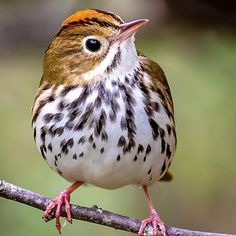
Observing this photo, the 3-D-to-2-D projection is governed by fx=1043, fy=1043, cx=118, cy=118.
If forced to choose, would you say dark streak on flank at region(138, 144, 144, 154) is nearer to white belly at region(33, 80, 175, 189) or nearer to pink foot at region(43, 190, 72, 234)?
white belly at region(33, 80, 175, 189)

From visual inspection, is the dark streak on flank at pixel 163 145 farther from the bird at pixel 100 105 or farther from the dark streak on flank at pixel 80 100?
the dark streak on flank at pixel 80 100

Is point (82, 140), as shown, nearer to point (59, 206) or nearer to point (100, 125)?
point (100, 125)

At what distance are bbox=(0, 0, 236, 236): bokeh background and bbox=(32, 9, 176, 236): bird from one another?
6.94 ft

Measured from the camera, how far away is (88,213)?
5.99m

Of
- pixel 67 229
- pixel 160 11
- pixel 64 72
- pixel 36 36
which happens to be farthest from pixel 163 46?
pixel 64 72

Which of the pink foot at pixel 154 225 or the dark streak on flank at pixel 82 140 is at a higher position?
the dark streak on flank at pixel 82 140

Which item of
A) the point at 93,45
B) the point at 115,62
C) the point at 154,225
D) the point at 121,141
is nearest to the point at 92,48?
the point at 93,45

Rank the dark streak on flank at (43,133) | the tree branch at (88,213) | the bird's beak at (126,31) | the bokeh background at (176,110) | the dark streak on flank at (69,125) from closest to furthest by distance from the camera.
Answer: the tree branch at (88,213), the bird's beak at (126,31), the dark streak on flank at (69,125), the dark streak on flank at (43,133), the bokeh background at (176,110)

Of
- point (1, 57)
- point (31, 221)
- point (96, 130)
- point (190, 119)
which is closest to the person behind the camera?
point (96, 130)

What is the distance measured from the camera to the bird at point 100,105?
19.8ft

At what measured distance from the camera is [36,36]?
956cm

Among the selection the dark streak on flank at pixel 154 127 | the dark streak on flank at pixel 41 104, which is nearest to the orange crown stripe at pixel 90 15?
the dark streak on flank at pixel 41 104

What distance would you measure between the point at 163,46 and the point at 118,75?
3.32m

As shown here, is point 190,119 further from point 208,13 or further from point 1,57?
point 1,57
